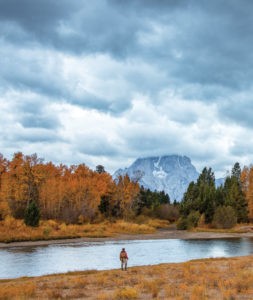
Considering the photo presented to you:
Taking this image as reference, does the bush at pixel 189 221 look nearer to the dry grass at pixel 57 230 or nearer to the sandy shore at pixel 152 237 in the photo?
the sandy shore at pixel 152 237

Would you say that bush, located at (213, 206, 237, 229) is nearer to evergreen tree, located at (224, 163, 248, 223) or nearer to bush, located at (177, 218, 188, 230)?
evergreen tree, located at (224, 163, 248, 223)

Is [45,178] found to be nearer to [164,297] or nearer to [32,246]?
[32,246]

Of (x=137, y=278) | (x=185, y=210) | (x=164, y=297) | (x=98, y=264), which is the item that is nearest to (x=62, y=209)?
(x=185, y=210)

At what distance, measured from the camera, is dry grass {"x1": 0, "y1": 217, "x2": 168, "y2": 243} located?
72.6 meters

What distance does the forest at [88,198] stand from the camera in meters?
90.8

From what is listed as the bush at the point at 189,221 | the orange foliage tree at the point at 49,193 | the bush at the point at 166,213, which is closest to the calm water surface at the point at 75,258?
the orange foliage tree at the point at 49,193

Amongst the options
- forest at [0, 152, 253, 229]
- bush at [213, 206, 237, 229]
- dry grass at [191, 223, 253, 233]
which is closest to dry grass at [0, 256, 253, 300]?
forest at [0, 152, 253, 229]

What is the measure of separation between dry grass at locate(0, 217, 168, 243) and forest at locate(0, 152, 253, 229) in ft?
9.31

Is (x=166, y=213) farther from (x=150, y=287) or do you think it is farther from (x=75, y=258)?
(x=150, y=287)

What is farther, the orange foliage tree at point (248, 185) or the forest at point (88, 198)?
the orange foliage tree at point (248, 185)

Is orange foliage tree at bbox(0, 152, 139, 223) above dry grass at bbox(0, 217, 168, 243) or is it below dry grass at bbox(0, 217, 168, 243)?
above

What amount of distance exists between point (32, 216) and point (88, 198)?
24.0 meters

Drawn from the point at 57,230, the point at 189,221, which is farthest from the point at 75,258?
the point at 189,221

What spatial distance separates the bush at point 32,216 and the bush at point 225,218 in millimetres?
45025
